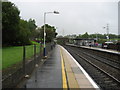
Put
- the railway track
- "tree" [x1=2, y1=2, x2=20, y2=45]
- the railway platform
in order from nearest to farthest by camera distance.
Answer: the railway platform, the railway track, "tree" [x1=2, y1=2, x2=20, y2=45]

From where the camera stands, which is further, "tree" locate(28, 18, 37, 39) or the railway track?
"tree" locate(28, 18, 37, 39)

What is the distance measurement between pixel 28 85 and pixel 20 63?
5.28ft

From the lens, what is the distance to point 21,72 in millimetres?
7492

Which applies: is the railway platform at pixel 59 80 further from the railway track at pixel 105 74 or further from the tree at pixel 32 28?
the tree at pixel 32 28

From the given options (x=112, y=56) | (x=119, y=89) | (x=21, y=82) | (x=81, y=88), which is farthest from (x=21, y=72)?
(x=112, y=56)

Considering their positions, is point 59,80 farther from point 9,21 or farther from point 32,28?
point 32,28

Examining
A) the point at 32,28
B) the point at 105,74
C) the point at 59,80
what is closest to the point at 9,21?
the point at 105,74

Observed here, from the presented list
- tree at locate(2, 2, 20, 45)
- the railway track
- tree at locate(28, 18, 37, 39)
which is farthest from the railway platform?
tree at locate(28, 18, 37, 39)

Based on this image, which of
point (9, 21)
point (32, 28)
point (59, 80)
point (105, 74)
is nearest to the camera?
point (59, 80)

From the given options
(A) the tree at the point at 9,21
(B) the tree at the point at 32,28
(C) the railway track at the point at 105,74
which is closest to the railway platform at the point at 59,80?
(C) the railway track at the point at 105,74

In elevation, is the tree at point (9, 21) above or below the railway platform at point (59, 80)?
above

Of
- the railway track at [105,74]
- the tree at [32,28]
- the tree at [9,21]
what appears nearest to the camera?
the railway track at [105,74]

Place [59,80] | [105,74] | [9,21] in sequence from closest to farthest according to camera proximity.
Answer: [59,80], [105,74], [9,21]

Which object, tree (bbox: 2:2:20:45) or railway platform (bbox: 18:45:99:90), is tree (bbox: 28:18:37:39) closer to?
tree (bbox: 2:2:20:45)
